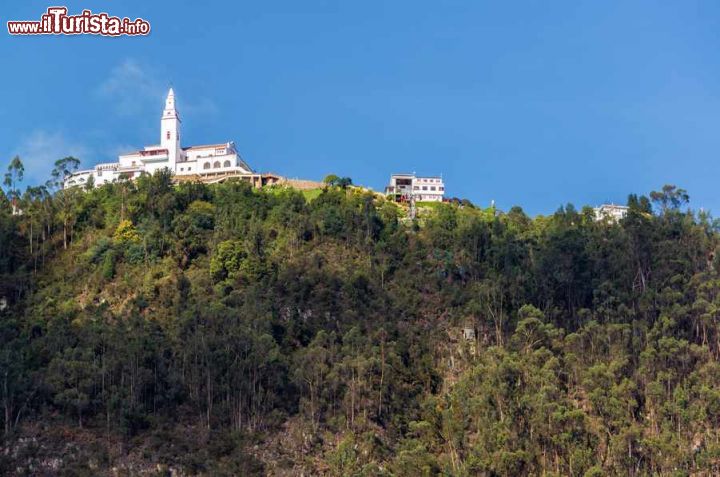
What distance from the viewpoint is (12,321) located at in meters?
47.5

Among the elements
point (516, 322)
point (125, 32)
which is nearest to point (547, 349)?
point (516, 322)

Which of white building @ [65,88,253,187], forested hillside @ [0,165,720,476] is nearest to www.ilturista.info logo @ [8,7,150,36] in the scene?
forested hillside @ [0,165,720,476]

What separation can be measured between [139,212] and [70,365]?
55.0 ft

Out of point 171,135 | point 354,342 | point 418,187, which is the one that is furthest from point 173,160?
point 354,342

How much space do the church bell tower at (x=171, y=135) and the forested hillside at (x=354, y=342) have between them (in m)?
16.5

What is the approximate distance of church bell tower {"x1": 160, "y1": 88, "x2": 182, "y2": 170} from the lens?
73062 mm

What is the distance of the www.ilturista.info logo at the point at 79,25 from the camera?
148 ft

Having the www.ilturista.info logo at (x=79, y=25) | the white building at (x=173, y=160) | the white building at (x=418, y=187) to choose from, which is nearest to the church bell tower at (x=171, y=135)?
the white building at (x=173, y=160)

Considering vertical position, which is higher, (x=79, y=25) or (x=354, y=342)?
(x=79, y=25)

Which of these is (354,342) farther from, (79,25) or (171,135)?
(171,135)

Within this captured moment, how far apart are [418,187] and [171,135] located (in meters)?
17.9

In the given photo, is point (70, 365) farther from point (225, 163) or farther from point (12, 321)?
point (225, 163)

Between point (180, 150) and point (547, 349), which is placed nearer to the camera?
point (547, 349)

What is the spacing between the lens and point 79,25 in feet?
150
